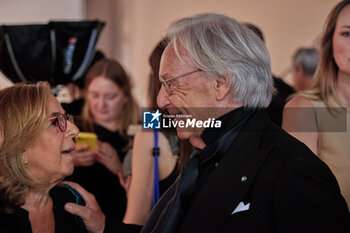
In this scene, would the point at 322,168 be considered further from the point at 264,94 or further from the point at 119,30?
the point at 119,30

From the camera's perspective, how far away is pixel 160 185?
2170 millimetres

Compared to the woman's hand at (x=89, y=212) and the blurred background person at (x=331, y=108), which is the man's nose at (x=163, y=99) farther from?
the blurred background person at (x=331, y=108)

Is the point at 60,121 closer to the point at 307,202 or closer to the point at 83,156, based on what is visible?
the point at 307,202

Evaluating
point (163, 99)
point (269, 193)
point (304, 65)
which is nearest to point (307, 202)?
point (269, 193)

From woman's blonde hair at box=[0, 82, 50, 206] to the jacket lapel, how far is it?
2.00 feet

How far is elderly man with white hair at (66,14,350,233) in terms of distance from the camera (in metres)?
1.42

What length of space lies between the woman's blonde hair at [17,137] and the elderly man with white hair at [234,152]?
17.2 inches

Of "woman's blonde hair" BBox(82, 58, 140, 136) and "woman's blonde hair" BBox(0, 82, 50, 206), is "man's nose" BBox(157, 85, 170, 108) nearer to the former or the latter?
"woman's blonde hair" BBox(0, 82, 50, 206)

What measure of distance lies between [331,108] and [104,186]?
52.8 inches

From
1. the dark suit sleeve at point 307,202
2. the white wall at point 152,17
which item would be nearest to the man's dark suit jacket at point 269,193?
the dark suit sleeve at point 307,202

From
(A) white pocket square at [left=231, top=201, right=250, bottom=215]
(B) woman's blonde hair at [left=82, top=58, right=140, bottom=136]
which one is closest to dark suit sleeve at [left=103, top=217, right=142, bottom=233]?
(A) white pocket square at [left=231, top=201, right=250, bottom=215]

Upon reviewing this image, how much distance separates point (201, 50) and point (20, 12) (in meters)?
3.91

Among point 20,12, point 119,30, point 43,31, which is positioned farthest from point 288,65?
point 43,31

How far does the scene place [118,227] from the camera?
1.99 metres
